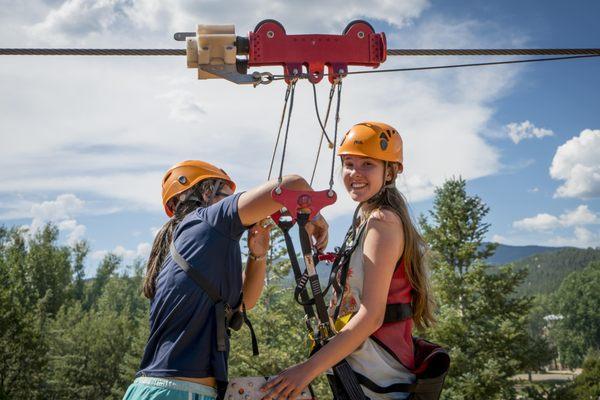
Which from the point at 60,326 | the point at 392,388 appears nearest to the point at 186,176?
the point at 392,388

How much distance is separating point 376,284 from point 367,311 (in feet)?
0.56

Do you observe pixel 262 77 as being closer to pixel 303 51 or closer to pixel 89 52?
pixel 303 51

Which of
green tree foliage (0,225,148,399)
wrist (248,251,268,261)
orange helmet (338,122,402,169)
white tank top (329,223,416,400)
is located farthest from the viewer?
green tree foliage (0,225,148,399)

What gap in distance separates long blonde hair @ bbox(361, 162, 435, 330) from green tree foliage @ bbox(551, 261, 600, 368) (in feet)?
400

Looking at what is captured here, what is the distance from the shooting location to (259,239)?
13.9 ft

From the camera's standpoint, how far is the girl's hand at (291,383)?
134 inches

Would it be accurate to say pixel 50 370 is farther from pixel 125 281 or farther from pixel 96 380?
pixel 125 281

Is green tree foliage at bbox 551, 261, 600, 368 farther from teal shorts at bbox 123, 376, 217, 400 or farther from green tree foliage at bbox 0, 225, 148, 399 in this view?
teal shorts at bbox 123, 376, 217, 400

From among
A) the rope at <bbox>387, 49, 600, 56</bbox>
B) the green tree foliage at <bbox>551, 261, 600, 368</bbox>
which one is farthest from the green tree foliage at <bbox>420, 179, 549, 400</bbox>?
the green tree foliage at <bbox>551, 261, 600, 368</bbox>

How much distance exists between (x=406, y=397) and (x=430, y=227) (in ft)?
85.6

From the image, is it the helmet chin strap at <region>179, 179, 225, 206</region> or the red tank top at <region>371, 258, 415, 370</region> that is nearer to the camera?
the red tank top at <region>371, 258, 415, 370</region>

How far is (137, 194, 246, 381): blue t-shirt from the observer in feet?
11.8

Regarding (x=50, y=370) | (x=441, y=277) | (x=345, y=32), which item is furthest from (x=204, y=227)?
(x=50, y=370)

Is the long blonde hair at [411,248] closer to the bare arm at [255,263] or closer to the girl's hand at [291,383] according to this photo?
the bare arm at [255,263]
